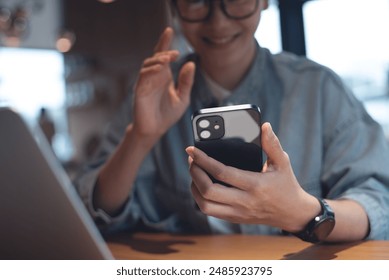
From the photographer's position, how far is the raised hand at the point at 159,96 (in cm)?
68

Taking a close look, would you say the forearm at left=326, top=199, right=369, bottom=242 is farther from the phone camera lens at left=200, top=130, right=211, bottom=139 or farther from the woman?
the phone camera lens at left=200, top=130, right=211, bottom=139

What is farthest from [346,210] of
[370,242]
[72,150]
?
[72,150]

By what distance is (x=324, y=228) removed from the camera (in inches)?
21.3

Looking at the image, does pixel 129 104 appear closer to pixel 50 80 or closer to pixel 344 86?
→ pixel 344 86

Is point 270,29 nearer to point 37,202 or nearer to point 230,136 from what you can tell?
point 230,136

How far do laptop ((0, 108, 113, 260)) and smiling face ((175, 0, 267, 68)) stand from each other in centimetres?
29

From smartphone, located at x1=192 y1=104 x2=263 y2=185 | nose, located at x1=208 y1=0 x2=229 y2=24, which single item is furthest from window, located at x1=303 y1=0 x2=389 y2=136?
smartphone, located at x1=192 y1=104 x2=263 y2=185

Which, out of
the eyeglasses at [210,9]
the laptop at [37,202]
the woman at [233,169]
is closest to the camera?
the laptop at [37,202]

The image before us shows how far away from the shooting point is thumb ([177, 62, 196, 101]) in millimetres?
677

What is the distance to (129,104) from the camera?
2.57ft

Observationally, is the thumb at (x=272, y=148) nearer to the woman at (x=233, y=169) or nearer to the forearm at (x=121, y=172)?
the woman at (x=233, y=169)

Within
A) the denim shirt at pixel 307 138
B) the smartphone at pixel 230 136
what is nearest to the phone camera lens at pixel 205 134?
the smartphone at pixel 230 136

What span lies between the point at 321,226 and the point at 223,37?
257 millimetres

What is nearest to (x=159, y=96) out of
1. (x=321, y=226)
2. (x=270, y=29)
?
(x=270, y=29)
